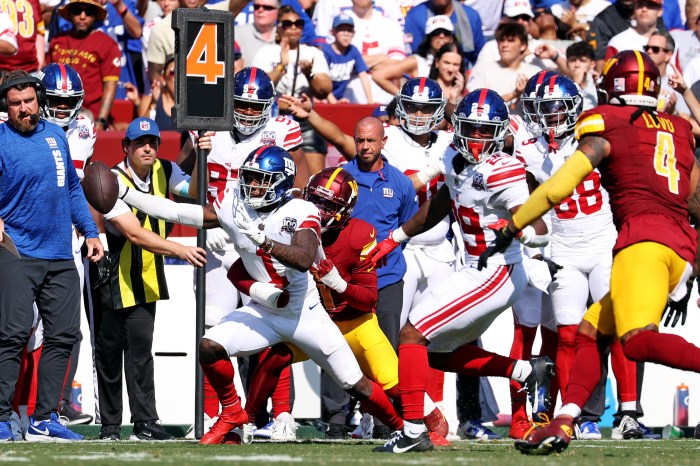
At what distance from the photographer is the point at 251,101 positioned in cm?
874

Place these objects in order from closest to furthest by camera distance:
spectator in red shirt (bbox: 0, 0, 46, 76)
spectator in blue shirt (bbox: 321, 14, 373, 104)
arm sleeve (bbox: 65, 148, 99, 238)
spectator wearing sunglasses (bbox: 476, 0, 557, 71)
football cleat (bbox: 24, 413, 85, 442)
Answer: football cleat (bbox: 24, 413, 85, 442) → arm sleeve (bbox: 65, 148, 99, 238) → spectator in red shirt (bbox: 0, 0, 46, 76) → spectator in blue shirt (bbox: 321, 14, 373, 104) → spectator wearing sunglasses (bbox: 476, 0, 557, 71)

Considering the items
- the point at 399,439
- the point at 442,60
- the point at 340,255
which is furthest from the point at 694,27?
the point at 399,439

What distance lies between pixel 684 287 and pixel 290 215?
78.8 inches

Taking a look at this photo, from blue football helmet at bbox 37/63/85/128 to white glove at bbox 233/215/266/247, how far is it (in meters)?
2.26

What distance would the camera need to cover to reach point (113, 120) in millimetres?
12156

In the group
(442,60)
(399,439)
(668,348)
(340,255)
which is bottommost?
(399,439)

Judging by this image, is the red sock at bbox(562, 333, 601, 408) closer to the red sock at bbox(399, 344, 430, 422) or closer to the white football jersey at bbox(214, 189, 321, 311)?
the red sock at bbox(399, 344, 430, 422)

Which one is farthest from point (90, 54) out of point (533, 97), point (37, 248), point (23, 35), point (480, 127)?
point (480, 127)

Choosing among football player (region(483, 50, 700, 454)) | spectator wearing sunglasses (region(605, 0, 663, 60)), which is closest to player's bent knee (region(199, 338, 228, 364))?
football player (region(483, 50, 700, 454))

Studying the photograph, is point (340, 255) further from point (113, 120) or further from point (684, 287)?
point (113, 120)

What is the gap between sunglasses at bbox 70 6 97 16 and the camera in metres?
11.9

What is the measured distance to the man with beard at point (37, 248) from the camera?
25.7ft

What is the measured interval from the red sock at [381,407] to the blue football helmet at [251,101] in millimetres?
2053

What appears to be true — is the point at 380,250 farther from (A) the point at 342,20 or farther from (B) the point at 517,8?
(B) the point at 517,8
